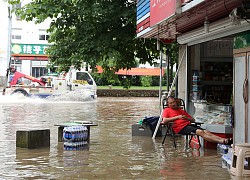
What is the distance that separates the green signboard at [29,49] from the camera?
41281mm

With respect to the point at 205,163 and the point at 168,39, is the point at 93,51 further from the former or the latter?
the point at 205,163

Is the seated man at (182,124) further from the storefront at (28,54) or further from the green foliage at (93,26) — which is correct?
the storefront at (28,54)

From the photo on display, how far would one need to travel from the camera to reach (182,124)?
1040 centimetres

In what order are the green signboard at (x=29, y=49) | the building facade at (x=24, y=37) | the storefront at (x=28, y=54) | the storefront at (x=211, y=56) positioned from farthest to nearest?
the building facade at (x=24, y=37)
the green signboard at (x=29, y=49)
the storefront at (x=28, y=54)
the storefront at (x=211, y=56)

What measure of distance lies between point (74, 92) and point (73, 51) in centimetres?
1700

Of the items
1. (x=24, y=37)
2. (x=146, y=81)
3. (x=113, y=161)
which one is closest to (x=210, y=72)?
(x=113, y=161)

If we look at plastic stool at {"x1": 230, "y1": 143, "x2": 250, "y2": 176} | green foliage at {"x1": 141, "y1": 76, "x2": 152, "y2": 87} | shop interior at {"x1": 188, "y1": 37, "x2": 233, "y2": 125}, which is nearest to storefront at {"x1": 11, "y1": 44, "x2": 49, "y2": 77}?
green foliage at {"x1": 141, "y1": 76, "x2": 152, "y2": 87}

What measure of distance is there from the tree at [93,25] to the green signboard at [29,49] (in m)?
24.4

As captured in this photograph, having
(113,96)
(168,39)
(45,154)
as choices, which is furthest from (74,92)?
(45,154)

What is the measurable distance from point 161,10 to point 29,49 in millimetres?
33647

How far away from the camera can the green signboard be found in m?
41.3

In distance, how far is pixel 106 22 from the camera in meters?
15.7

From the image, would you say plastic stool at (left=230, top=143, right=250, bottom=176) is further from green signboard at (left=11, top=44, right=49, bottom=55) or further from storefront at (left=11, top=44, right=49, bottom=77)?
green signboard at (left=11, top=44, right=49, bottom=55)

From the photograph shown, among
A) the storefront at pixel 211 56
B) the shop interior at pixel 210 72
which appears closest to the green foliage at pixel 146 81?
the storefront at pixel 211 56
